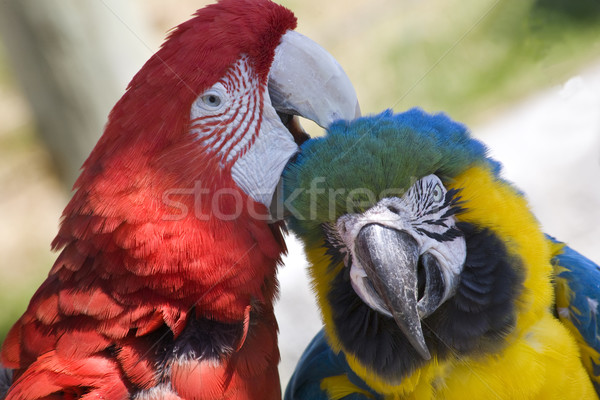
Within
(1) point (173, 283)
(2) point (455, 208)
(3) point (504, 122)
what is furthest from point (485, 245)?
(3) point (504, 122)

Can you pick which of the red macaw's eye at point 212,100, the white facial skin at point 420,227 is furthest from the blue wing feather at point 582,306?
the red macaw's eye at point 212,100

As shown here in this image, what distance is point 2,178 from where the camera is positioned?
4445 millimetres

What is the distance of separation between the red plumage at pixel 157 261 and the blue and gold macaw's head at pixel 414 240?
22 cm

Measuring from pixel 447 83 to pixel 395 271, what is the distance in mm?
3408

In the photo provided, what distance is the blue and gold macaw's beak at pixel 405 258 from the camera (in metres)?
1.34

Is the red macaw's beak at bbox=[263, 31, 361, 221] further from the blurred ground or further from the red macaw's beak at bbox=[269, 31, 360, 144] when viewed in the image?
the blurred ground

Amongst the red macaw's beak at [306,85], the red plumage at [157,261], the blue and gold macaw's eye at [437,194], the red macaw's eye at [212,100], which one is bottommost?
the red plumage at [157,261]

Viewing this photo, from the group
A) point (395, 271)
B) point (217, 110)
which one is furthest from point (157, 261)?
point (395, 271)

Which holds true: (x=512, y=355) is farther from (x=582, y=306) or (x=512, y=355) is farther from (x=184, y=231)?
(x=184, y=231)

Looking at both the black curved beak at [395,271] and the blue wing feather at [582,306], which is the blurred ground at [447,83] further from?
the black curved beak at [395,271]

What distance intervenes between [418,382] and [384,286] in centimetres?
33

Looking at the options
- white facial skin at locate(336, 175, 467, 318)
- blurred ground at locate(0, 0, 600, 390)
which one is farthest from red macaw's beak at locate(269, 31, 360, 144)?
blurred ground at locate(0, 0, 600, 390)

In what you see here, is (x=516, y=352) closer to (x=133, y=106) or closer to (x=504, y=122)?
(x=133, y=106)

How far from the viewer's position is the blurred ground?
12.7 ft
